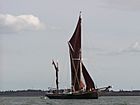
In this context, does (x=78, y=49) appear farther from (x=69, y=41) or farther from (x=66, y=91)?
(x=66, y=91)

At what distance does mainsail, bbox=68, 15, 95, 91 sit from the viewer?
121 meters

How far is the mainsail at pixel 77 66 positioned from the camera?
398 ft

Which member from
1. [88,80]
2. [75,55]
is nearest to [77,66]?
[75,55]

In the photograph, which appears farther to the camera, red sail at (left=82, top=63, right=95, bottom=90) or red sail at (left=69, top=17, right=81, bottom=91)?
red sail at (left=69, top=17, right=81, bottom=91)

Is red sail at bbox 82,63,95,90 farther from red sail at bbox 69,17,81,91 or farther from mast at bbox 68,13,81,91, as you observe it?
red sail at bbox 69,17,81,91

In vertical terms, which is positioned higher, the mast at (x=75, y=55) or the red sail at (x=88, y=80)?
the mast at (x=75, y=55)

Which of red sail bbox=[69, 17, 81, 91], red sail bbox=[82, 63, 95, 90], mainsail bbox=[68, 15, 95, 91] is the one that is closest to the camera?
red sail bbox=[82, 63, 95, 90]

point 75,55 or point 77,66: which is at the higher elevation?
point 75,55

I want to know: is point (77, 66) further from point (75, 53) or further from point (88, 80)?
point (88, 80)

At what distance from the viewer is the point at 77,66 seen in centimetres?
12338

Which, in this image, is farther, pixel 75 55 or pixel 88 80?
pixel 75 55

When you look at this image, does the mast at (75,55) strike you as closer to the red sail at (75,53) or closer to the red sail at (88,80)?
the red sail at (75,53)

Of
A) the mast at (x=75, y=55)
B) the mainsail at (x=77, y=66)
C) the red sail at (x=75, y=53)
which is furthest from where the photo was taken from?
the red sail at (x=75, y=53)

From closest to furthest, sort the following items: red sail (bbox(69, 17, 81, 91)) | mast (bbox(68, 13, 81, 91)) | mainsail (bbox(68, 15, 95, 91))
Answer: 1. mainsail (bbox(68, 15, 95, 91))
2. mast (bbox(68, 13, 81, 91))
3. red sail (bbox(69, 17, 81, 91))
